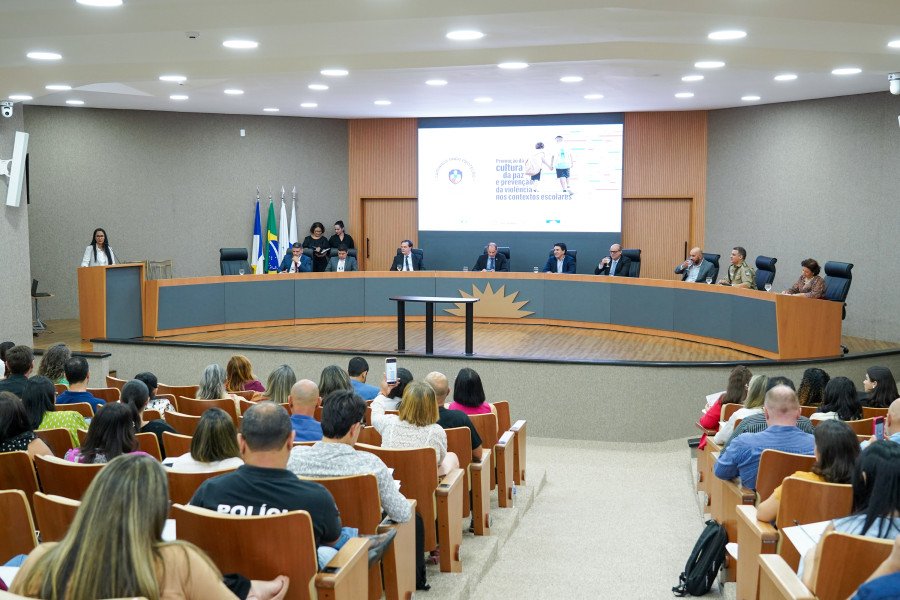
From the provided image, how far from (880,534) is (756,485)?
135 centimetres

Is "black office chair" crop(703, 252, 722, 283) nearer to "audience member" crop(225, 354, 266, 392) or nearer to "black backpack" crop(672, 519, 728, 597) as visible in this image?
"audience member" crop(225, 354, 266, 392)

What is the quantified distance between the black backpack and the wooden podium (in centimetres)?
806

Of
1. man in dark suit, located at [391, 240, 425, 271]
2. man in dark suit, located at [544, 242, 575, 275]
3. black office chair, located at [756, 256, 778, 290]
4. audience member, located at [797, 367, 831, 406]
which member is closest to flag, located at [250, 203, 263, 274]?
man in dark suit, located at [391, 240, 425, 271]

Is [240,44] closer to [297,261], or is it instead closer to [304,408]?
[304,408]

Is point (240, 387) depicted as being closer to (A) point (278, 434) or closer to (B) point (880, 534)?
(A) point (278, 434)

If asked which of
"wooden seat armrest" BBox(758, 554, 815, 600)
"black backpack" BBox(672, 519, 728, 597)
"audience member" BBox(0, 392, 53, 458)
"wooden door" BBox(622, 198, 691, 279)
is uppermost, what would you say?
"wooden door" BBox(622, 198, 691, 279)

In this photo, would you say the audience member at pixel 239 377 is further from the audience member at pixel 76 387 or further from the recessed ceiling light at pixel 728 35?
the recessed ceiling light at pixel 728 35

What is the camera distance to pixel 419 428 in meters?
4.51

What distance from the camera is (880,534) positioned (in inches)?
110

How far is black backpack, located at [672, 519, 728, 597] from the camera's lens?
4555mm

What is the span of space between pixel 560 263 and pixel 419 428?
29.6 ft

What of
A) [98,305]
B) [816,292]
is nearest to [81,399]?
[98,305]

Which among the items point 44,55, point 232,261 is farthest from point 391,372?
point 232,261

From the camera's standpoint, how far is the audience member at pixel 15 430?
12.9 feet
